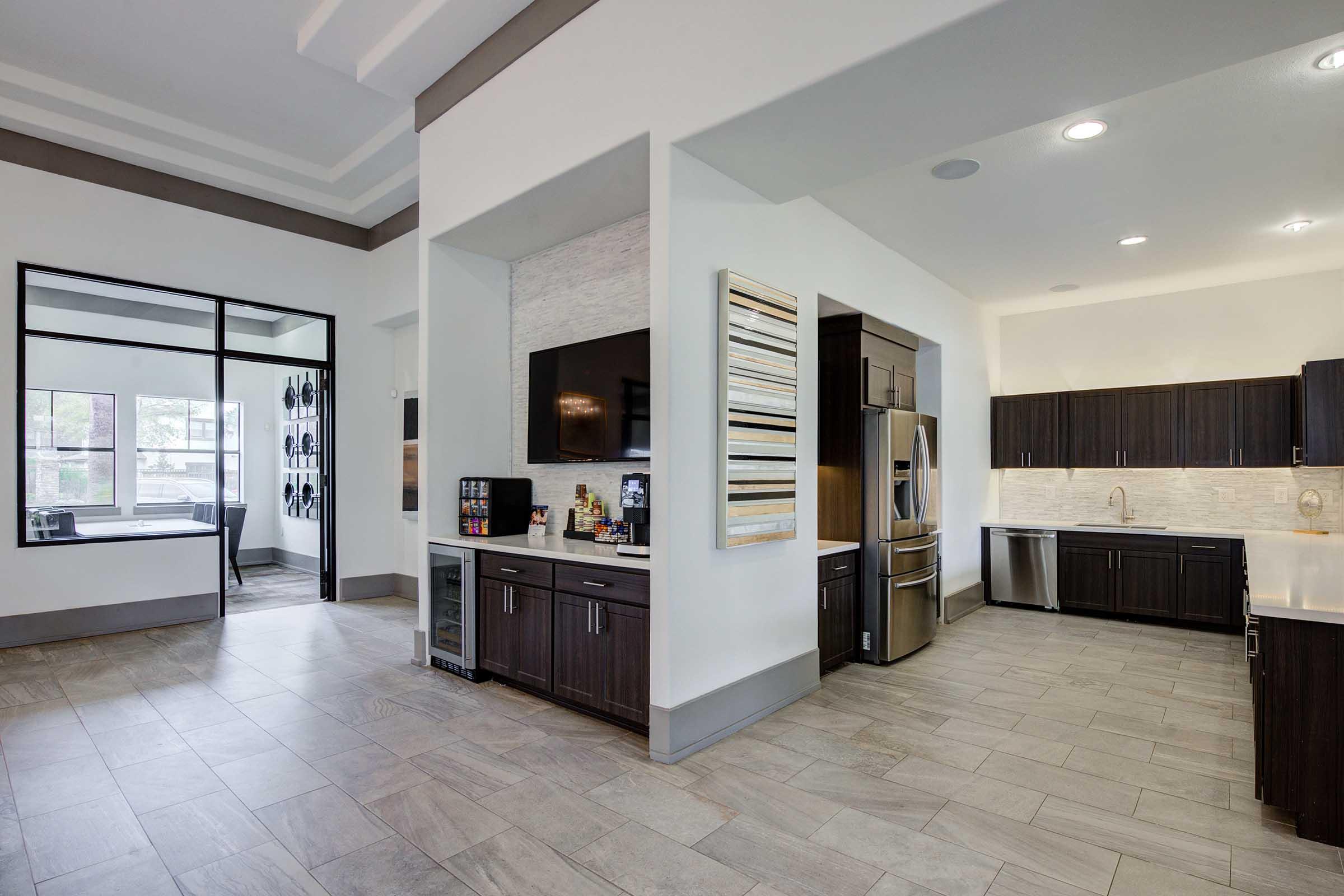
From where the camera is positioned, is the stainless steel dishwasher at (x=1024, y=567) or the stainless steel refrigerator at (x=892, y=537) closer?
the stainless steel refrigerator at (x=892, y=537)

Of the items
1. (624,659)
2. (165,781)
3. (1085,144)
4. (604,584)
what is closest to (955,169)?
(1085,144)

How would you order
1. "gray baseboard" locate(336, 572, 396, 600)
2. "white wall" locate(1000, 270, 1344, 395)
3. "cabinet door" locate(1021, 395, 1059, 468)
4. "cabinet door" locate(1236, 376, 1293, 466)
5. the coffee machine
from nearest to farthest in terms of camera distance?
the coffee machine < "cabinet door" locate(1236, 376, 1293, 466) < "white wall" locate(1000, 270, 1344, 395) < "gray baseboard" locate(336, 572, 396, 600) < "cabinet door" locate(1021, 395, 1059, 468)

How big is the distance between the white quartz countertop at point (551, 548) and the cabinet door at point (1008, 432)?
5.08 m

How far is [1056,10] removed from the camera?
2.13 m

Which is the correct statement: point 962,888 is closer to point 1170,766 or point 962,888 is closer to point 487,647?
point 1170,766

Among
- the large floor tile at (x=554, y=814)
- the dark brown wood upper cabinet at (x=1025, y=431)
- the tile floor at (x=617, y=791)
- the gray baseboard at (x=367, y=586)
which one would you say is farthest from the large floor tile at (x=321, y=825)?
the dark brown wood upper cabinet at (x=1025, y=431)

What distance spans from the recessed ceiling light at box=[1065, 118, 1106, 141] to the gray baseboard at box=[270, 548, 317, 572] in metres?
8.70

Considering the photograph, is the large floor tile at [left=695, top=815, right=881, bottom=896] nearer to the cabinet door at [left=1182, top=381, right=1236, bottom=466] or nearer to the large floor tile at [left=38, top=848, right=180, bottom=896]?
the large floor tile at [left=38, top=848, right=180, bottom=896]

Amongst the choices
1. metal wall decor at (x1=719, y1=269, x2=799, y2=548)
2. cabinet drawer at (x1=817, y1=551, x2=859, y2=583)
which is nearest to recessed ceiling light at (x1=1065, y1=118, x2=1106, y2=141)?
metal wall decor at (x1=719, y1=269, x2=799, y2=548)

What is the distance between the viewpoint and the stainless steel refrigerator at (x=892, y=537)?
15.0 ft

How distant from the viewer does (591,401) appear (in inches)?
166

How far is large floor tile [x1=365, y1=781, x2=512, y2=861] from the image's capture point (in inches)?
93.0

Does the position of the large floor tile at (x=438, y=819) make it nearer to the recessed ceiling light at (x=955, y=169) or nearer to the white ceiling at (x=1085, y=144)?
the white ceiling at (x=1085, y=144)

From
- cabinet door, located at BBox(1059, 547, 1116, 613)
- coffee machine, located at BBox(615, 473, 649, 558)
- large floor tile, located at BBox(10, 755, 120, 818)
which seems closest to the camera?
large floor tile, located at BBox(10, 755, 120, 818)
